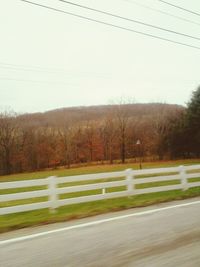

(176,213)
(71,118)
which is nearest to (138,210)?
(176,213)

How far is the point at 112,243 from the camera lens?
6180 millimetres

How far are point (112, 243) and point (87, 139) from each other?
254 feet

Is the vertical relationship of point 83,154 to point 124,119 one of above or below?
below

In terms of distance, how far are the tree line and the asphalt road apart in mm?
52118

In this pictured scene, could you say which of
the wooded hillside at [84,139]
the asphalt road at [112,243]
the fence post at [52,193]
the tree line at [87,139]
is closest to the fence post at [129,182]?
the fence post at [52,193]

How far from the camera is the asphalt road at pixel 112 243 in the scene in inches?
206

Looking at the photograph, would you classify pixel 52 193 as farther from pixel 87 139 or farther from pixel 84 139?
pixel 84 139

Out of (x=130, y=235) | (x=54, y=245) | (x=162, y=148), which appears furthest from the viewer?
(x=162, y=148)

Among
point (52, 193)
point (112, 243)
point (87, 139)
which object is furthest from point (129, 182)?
point (87, 139)

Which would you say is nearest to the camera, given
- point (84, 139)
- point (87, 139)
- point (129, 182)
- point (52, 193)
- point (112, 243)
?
point (112, 243)

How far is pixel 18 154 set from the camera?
247 feet

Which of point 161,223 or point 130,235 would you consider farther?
point 161,223

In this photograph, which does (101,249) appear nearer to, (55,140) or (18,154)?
(18,154)

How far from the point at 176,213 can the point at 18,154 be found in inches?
2709
